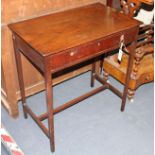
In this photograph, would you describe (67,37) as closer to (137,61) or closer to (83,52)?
(83,52)

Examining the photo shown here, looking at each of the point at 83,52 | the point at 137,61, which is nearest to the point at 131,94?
the point at 137,61

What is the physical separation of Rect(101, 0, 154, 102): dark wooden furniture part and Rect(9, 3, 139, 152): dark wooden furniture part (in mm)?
253

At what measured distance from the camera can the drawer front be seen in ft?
4.63

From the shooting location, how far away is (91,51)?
1.56 meters

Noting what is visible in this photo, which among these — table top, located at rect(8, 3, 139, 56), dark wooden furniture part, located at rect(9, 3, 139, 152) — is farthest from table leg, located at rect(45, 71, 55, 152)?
table top, located at rect(8, 3, 139, 56)

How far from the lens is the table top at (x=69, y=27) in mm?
1440

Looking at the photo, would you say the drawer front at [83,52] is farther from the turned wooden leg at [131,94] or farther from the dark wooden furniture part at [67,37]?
the turned wooden leg at [131,94]

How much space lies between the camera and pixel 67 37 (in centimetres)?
151

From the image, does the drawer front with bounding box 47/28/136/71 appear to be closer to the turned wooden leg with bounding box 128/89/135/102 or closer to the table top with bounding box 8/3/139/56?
the table top with bounding box 8/3/139/56

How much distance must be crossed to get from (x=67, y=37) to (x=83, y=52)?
0.13m

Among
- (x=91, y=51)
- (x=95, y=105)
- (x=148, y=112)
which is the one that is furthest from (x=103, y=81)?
(x=91, y=51)

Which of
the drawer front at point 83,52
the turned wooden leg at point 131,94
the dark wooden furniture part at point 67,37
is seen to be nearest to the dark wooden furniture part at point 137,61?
the turned wooden leg at point 131,94

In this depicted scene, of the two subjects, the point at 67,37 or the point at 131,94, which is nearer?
the point at 67,37

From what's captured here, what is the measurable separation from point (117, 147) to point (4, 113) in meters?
0.97
